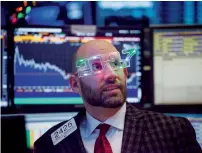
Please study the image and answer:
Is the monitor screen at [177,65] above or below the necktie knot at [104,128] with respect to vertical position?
above

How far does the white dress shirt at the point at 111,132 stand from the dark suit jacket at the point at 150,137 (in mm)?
30

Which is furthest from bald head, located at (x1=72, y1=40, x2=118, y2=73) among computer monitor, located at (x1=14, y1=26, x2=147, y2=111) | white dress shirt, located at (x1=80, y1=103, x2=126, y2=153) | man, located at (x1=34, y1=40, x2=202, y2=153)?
computer monitor, located at (x1=14, y1=26, x2=147, y2=111)

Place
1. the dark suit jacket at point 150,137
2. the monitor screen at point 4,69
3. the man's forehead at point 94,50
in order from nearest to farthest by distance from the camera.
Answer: the dark suit jacket at point 150,137 < the man's forehead at point 94,50 < the monitor screen at point 4,69

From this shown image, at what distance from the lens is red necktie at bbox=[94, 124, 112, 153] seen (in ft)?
4.92

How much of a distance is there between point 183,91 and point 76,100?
0.56 m

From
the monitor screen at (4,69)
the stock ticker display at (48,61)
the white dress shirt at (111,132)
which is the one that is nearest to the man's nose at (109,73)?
the white dress shirt at (111,132)

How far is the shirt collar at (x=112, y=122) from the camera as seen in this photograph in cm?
156

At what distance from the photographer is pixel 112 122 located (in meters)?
1.56

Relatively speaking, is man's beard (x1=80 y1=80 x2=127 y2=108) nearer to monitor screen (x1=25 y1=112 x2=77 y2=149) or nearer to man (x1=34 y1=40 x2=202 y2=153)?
man (x1=34 y1=40 x2=202 y2=153)

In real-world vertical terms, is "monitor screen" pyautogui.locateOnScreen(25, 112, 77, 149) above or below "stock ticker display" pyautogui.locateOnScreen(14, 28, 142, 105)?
below

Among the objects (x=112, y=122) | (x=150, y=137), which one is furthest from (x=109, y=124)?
(x=150, y=137)

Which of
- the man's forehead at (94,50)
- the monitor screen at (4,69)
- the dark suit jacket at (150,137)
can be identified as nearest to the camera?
the dark suit jacket at (150,137)

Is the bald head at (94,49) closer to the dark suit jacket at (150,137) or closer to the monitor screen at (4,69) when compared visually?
the dark suit jacket at (150,137)

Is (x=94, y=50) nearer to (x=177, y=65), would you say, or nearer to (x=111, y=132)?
(x=111, y=132)
